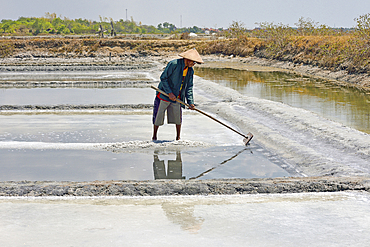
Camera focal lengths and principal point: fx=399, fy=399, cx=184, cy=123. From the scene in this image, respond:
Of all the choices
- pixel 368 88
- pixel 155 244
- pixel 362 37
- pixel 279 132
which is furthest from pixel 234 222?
pixel 362 37

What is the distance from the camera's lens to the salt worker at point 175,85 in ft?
16.3

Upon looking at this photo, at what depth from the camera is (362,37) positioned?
15203mm

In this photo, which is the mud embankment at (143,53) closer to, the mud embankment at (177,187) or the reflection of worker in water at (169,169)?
the reflection of worker in water at (169,169)

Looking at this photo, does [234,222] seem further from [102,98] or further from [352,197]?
[102,98]

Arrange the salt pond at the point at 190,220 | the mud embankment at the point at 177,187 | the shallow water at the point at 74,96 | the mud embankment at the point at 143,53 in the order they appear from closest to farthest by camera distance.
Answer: the salt pond at the point at 190,220
the mud embankment at the point at 177,187
the shallow water at the point at 74,96
the mud embankment at the point at 143,53

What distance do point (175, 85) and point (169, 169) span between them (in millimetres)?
1212

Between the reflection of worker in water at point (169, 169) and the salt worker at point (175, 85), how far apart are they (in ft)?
2.20

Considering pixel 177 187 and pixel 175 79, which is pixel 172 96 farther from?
pixel 177 187

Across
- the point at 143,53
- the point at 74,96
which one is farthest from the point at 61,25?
the point at 74,96

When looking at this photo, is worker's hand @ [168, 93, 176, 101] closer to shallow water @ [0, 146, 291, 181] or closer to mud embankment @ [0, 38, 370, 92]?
shallow water @ [0, 146, 291, 181]

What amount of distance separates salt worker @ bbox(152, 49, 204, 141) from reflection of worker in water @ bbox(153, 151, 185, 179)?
670mm

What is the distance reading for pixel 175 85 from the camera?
5098mm

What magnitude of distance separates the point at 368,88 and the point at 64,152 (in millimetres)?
9652

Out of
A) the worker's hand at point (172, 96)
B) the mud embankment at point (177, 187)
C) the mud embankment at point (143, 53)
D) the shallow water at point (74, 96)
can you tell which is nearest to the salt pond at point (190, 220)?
the mud embankment at point (177, 187)
